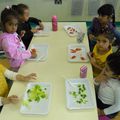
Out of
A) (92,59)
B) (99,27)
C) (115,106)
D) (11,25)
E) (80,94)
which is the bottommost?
(115,106)

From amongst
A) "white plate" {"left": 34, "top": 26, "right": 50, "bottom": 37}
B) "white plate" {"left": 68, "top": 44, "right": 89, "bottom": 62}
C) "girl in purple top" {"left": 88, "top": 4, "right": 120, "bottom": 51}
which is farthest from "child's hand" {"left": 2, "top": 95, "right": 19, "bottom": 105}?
"girl in purple top" {"left": 88, "top": 4, "right": 120, "bottom": 51}

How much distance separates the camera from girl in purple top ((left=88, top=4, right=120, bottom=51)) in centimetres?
216

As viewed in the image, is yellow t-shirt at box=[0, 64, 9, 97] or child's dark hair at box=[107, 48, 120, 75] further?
yellow t-shirt at box=[0, 64, 9, 97]

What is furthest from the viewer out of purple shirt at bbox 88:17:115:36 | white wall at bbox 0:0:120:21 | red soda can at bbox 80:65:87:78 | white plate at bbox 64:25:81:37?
white wall at bbox 0:0:120:21

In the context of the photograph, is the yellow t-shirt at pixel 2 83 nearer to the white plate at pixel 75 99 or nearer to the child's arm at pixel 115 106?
the white plate at pixel 75 99

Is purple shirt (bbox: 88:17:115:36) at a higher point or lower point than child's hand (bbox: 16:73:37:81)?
higher

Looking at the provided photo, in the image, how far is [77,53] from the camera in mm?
1776

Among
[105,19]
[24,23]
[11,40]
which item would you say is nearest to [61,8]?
[24,23]

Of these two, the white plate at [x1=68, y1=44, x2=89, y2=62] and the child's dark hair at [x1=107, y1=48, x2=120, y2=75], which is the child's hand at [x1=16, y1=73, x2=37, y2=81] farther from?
the child's dark hair at [x1=107, y1=48, x2=120, y2=75]

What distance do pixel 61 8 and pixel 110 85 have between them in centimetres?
218

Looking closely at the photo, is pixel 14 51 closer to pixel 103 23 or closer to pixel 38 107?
pixel 38 107

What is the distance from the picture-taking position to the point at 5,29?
171cm

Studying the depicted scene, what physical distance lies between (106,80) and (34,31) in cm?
104

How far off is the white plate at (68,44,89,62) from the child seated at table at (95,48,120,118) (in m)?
0.28
